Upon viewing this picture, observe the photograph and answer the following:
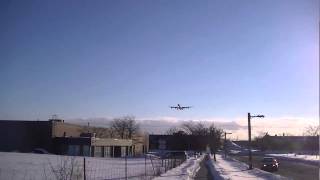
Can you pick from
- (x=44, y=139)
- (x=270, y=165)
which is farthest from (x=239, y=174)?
(x=44, y=139)

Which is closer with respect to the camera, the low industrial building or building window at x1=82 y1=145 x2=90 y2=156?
building window at x1=82 y1=145 x2=90 y2=156

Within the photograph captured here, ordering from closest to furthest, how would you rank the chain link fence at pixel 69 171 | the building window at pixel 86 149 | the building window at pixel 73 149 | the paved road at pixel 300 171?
the chain link fence at pixel 69 171
the paved road at pixel 300 171
the building window at pixel 86 149
the building window at pixel 73 149

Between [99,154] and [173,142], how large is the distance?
63792mm

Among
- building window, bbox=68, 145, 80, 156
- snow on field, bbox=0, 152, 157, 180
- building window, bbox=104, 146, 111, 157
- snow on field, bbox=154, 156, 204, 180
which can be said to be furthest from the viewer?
building window, bbox=104, 146, 111, 157

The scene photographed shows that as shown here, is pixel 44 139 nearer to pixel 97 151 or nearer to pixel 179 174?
pixel 97 151

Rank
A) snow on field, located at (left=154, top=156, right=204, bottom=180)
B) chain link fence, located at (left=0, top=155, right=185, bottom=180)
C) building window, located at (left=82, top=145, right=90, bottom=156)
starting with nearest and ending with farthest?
1. chain link fence, located at (left=0, top=155, right=185, bottom=180)
2. snow on field, located at (left=154, top=156, right=204, bottom=180)
3. building window, located at (left=82, top=145, right=90, bottom=156)

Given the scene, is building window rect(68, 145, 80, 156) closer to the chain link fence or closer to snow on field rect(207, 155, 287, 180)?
snow on field rect(207, 155, 287, 180)

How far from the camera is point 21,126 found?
8794 cm

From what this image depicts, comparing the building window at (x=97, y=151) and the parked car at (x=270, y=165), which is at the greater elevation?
the building window at (x=97, y=151)

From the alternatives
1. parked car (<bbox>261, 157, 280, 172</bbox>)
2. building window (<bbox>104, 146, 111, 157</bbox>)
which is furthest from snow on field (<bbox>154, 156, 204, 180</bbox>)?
building window (<bbox>104, 146, 111, 157</bbox>)

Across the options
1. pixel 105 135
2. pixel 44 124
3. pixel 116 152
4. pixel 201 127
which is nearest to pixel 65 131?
pixel 44 124

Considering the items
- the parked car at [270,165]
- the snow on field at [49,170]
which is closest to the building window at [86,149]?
the snow on field at [49,170]

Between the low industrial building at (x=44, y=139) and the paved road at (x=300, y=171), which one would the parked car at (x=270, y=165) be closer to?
the paved road at (x=300, y=171)

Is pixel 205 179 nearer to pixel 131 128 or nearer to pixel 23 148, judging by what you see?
pixel 23 148
